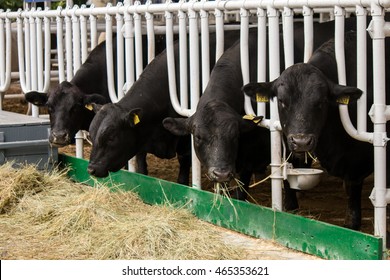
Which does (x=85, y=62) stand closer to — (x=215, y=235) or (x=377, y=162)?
(x=215, y=235)

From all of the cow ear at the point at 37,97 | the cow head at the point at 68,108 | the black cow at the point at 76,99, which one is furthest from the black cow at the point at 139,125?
the cow ear at the point at 37,97

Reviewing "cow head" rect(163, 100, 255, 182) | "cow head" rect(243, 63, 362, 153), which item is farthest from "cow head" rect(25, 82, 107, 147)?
"cow head" rect(243, 63, 362, 153)

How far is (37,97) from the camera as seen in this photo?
35.9 ft

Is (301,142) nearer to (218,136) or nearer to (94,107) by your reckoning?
(218,136)

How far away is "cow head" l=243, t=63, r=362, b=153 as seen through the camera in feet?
24.7

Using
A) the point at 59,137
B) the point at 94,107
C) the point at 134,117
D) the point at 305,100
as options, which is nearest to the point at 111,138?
the point at 134,117

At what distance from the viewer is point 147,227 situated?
24.4 ft

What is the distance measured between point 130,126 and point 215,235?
7.00ft

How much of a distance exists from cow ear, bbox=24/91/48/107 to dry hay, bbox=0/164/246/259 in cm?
126

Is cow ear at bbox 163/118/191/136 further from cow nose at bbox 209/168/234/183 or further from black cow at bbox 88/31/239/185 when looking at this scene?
cow nose at bbox 209/168/234/183

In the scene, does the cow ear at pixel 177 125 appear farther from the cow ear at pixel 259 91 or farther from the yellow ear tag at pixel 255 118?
the cow ear at pixel 259 91

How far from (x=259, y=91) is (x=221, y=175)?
698 mm

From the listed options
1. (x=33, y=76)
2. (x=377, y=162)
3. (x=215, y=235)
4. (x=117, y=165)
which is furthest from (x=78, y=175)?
(x=377, y=162)

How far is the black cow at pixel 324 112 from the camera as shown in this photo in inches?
299
